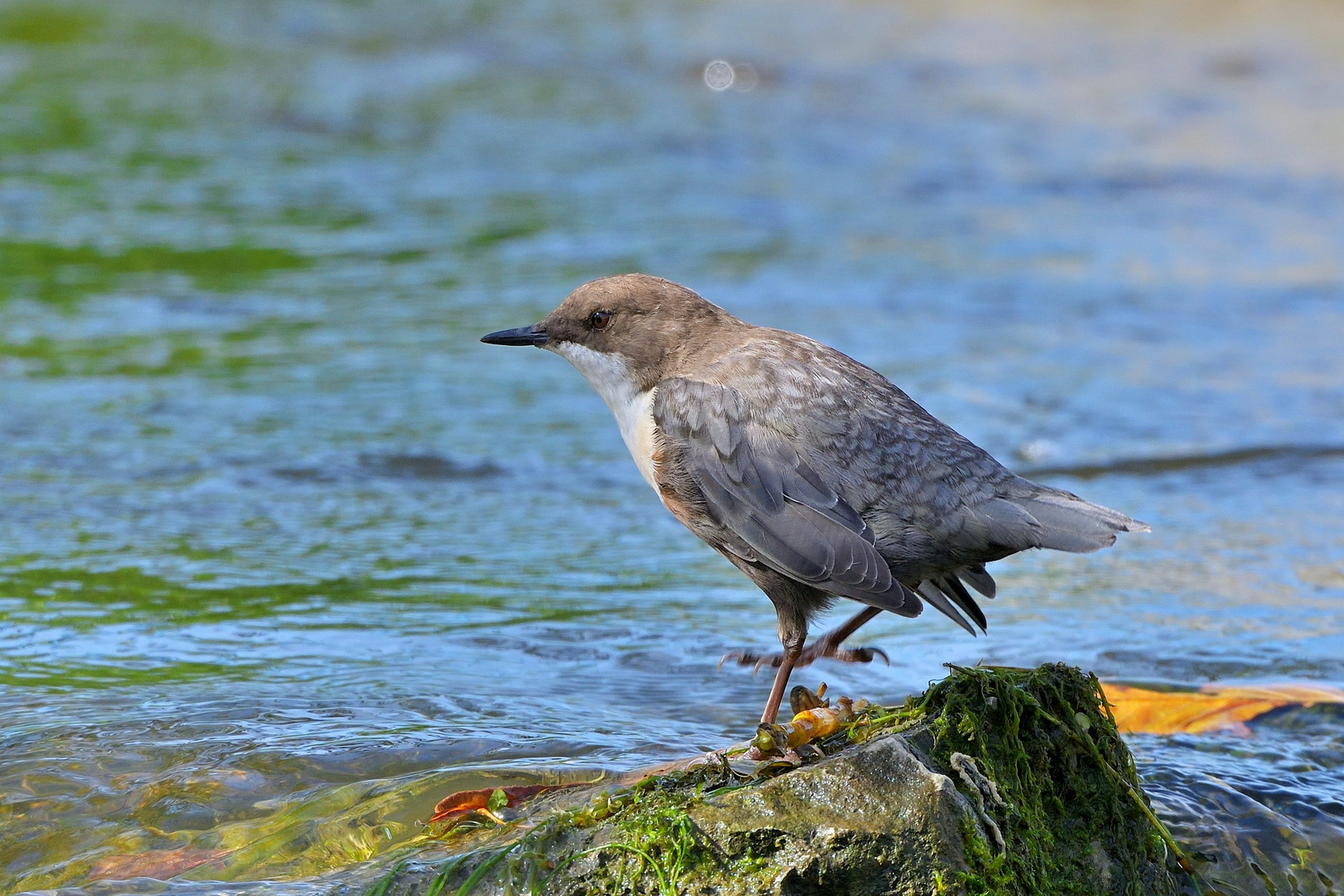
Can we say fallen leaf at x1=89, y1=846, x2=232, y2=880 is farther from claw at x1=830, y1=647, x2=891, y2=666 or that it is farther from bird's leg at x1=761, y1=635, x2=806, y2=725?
claw at x1=830, y1=647, x2=891, y2=666

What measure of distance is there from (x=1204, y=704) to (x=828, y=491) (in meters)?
1.47

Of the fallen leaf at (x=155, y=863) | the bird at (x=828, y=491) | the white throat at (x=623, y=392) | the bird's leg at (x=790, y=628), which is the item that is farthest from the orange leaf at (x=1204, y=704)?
the fallen leaf at (x=155, y=863)

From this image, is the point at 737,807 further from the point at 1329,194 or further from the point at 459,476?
the point at 1329,194

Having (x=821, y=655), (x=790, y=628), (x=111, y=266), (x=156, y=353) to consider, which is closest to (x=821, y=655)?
(x=821, y=655)

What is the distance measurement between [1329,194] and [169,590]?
979cm

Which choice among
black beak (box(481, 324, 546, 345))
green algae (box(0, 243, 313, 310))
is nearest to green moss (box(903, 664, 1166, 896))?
black beak (box(481, 324, 546, 345))

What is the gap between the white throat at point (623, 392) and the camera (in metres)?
4.04

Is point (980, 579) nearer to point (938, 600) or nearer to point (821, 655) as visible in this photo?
point (938, 600)

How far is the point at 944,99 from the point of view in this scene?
49.6 ft

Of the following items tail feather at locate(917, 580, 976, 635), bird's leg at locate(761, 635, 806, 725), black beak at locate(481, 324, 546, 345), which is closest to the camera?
bird's leg at locate(761, 635, 806, 725)

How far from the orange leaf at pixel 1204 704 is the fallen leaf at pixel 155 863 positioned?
2360mm

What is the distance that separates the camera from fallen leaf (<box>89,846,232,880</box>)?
3279 mm

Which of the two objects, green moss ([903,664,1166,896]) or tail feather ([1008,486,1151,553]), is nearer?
green moss ([903,664,1166,896])

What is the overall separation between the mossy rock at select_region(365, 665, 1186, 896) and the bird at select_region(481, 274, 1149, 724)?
347 millimetres
